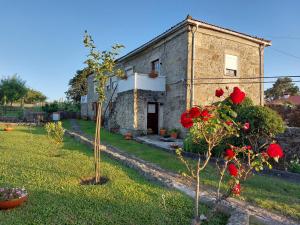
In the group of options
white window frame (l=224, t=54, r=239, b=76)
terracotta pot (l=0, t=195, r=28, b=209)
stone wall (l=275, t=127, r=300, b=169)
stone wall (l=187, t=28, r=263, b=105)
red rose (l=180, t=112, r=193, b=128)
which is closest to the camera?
red rose (l=180, t=112, r=193, b=128)

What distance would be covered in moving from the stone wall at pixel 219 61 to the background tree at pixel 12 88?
34.8 meters

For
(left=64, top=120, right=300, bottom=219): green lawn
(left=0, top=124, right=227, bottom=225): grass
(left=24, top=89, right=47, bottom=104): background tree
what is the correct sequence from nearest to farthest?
(left=0, top=124, right=227, bottom=225): grass, (left=64, top=120, right=300, bottom=219): green lawn, (left=24, top=89, right=47, bottom=104): background tree

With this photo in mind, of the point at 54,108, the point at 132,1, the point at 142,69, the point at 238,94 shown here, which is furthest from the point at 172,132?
the point at 54,108

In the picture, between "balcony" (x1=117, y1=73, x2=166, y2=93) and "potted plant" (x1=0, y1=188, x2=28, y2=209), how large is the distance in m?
12.1

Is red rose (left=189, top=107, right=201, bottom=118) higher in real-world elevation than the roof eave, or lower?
lower

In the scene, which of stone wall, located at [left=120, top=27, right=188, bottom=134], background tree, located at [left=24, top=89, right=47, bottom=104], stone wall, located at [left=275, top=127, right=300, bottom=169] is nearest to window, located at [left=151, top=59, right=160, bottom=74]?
stone wall, located at [left=120, top=27, right=188, bottom=134]

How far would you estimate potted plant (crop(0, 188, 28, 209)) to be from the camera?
165 inches

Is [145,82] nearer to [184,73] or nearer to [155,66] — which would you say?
[155,66]

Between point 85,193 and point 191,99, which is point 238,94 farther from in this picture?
point 191,99

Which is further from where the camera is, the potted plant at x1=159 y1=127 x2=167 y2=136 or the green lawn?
the potted plant at x1=159 y1=127 x2=167 y2=136

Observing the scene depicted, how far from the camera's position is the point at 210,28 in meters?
15.3

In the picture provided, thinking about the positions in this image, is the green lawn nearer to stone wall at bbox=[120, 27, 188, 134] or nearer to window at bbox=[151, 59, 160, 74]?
stone wall at bbox=[120, 27, 188, 134]

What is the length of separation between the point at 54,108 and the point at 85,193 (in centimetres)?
2795

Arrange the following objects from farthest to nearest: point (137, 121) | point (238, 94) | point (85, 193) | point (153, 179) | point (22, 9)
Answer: point (137, 121) → point (22, 9) → point (153, 179) → point (85, 193) → point (238, 94)
